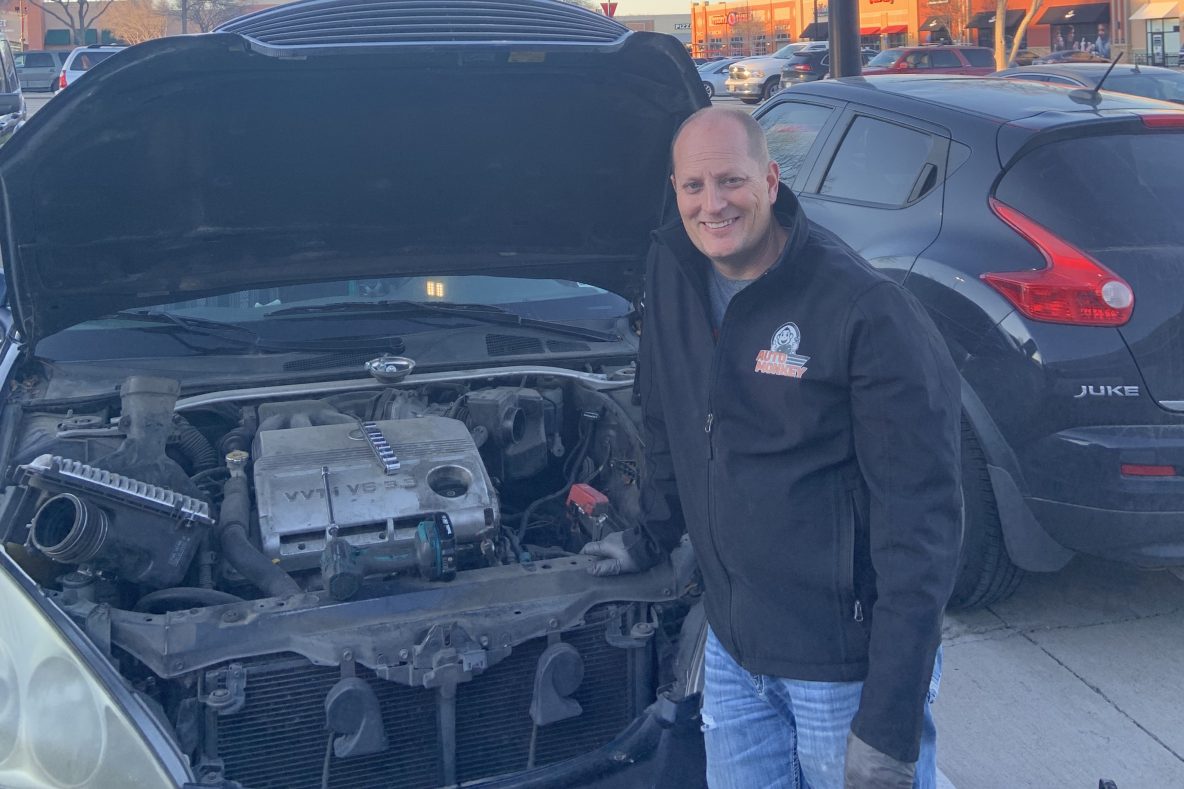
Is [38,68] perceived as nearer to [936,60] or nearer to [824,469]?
[936,60]

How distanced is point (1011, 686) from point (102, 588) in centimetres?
291

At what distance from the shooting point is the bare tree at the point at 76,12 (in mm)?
46000

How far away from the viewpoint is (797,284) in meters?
2.03

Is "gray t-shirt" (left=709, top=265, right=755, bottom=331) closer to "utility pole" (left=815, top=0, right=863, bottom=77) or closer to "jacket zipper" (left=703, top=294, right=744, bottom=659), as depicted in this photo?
"jacket zipper" (left=703, top=294, right=744, bottom=659)

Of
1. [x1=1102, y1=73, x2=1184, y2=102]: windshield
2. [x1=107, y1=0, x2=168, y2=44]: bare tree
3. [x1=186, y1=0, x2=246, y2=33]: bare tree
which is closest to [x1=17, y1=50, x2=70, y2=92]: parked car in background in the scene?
[x1=107, y1=0, x2=168, y2=44]: bare tree

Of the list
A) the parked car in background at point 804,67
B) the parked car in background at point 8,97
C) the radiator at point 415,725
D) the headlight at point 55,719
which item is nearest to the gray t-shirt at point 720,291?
the radiator at point 415,725

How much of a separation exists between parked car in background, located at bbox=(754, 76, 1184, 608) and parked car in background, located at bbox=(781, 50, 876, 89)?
73.5 feet

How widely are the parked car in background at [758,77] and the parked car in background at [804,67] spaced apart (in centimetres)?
32

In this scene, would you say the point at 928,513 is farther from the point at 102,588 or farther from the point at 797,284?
the point at 102,588

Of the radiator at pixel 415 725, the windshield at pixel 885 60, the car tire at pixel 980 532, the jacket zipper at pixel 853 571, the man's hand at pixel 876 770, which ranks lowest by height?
the car tire at pixel 980 532

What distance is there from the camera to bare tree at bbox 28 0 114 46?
4600 centimetres

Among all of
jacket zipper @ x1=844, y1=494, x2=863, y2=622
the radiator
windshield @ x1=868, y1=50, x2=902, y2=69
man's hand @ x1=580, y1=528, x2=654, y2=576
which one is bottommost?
the radiator

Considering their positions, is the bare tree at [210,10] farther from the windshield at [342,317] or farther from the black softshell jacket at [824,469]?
the black softshell jacket at [824,469]

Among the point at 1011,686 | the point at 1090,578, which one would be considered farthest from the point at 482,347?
the point at 1090,578
